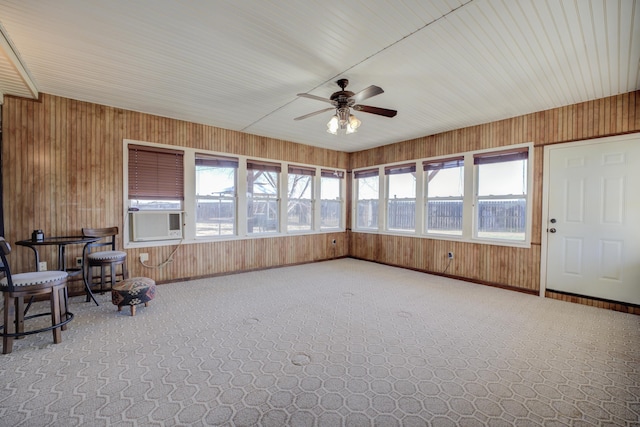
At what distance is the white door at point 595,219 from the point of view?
3.54 m

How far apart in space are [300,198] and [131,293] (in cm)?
386

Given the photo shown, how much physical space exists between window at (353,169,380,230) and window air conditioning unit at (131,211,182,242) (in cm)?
413

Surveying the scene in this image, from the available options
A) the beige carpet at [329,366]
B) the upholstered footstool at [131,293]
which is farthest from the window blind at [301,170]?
the upholstered footstool at [131,293]

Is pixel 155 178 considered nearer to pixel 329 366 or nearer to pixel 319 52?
pixel 319 52

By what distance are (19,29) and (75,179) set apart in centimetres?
213

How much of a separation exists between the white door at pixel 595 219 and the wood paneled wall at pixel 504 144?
0.46 ft

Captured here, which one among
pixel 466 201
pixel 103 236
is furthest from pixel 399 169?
pixel 103 236

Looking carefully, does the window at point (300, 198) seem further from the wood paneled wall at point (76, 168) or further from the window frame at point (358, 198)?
the wood paneled wall at point (76, 168)

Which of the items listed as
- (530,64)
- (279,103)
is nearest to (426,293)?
(530,64)

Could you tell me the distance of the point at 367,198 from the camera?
6969 mm

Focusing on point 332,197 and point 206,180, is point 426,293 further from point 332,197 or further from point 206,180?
point 206,180

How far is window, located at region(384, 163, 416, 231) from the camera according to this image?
19.6 feet

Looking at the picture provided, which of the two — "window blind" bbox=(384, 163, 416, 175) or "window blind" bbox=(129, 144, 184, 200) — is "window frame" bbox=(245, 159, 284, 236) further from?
"window blind" bbox=(384, 163, 416, 175)

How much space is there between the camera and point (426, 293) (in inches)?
168
